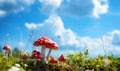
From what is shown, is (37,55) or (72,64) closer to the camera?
(37,55)

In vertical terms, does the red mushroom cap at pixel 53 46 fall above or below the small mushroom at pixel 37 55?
above

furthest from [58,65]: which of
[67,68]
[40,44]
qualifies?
[40,44]

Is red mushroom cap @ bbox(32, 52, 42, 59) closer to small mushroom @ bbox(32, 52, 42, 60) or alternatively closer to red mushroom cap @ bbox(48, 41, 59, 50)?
small mushroom @ bbox(32, 52, 42, 60)

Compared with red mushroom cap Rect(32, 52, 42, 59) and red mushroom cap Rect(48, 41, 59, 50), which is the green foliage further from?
red mushroom cap Rect(48, 41, 59, 50)

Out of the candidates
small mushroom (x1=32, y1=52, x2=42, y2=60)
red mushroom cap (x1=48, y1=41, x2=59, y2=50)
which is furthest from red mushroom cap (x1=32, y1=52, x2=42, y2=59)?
red mushroom cap (x1=48, y1=41, x2=59, y2=50)

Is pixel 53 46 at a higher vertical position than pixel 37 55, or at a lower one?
higher

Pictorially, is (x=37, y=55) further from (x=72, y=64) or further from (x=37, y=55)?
(x=72, y=64)

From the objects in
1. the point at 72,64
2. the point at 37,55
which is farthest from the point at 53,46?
the point at 72,64

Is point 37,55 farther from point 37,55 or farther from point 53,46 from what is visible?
point 53,46

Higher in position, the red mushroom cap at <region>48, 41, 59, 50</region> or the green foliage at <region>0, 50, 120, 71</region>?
the red mushroom cap at <region>48, 41, 59, 50</region>

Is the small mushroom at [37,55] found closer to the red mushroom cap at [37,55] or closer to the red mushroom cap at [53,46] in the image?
the red mushroom cap at [37,55]

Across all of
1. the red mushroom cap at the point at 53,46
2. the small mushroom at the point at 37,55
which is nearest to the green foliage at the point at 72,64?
the small mushroom at the point at 37,55

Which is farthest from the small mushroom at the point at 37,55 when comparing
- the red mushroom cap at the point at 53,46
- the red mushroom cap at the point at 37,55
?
the red mushroom cap at the point at 53,46

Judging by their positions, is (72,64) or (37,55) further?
(72,64)
